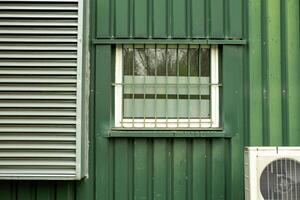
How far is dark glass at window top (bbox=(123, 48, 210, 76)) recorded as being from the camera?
4.43 metres

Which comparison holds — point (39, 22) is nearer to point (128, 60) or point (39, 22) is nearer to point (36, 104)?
point (36, 104)

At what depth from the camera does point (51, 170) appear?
396cm

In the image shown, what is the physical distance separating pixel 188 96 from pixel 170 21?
0.70 metres

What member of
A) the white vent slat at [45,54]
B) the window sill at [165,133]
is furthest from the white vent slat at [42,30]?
the window sill at [165,133]

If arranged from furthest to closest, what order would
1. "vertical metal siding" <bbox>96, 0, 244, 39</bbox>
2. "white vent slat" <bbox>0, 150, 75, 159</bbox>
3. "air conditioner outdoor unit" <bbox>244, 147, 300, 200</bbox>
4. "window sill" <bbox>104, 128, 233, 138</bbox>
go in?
"vertical metal siding" <bbox>96, 0, 244, 39</bbox> → "window sill" <bbox>104, 128, 233, 138</bbox> → "white vent slat" <bbox>0, 150, 75, 159</bbox> → "air conditioner outdoor unit" <bbox>244, 147, 300, 200</bbox>

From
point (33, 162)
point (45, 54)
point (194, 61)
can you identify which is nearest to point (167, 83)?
point (194, 61)

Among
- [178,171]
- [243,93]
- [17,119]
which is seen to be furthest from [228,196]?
[17,119]

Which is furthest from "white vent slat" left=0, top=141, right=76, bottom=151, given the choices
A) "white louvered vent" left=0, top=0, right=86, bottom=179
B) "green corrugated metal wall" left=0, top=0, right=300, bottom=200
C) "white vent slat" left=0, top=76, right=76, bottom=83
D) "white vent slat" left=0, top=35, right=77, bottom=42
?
"white vent slat" left=0, top=35, right=77, bottom=42

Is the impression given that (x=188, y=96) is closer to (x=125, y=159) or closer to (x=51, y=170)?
(x=125, y=159)

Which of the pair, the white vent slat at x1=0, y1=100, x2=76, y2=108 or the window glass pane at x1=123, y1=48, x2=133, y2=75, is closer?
the white vent slat at x1=0, y1=100, x2=76, y2=108

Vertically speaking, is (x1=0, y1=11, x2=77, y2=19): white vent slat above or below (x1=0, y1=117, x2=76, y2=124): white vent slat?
above

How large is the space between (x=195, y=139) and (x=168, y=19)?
1.11 metres

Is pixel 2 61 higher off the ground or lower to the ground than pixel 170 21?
lower

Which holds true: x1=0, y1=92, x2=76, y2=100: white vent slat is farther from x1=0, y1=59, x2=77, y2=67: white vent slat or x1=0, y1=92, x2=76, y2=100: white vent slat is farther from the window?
the window
